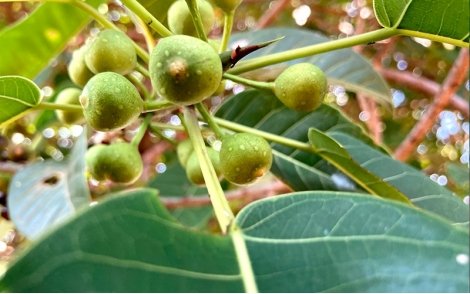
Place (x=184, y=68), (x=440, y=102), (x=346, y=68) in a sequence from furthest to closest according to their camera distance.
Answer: (x=440, y=102) → (x=346, y=68) → (x=184, y=68)

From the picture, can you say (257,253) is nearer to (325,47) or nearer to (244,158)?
(244,158)

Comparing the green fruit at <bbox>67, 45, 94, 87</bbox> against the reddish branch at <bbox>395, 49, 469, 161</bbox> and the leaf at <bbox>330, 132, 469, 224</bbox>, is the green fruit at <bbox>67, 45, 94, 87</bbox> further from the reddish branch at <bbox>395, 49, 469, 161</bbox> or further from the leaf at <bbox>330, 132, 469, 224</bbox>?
the reddish branch at <bbox>395, 49, 469, 161</bbox>

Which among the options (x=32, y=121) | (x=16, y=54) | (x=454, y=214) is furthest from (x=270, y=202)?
(x=32, y=121)

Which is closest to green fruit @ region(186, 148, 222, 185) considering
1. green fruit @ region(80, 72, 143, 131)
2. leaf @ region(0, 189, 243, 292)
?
green fruit @ region(80, 72, 143, 131)

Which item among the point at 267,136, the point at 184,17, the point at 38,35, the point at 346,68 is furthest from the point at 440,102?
the point at 38,35

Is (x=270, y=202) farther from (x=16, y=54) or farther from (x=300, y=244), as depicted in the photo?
(x=16, y=54)

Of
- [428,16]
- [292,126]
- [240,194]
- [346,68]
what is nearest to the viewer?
[428,16]

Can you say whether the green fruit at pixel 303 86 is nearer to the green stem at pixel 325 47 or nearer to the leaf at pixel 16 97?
the green stem at pixel 325 47

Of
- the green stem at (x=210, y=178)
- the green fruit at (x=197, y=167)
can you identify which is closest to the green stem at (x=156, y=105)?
the green stem at (x=210, y=178)
